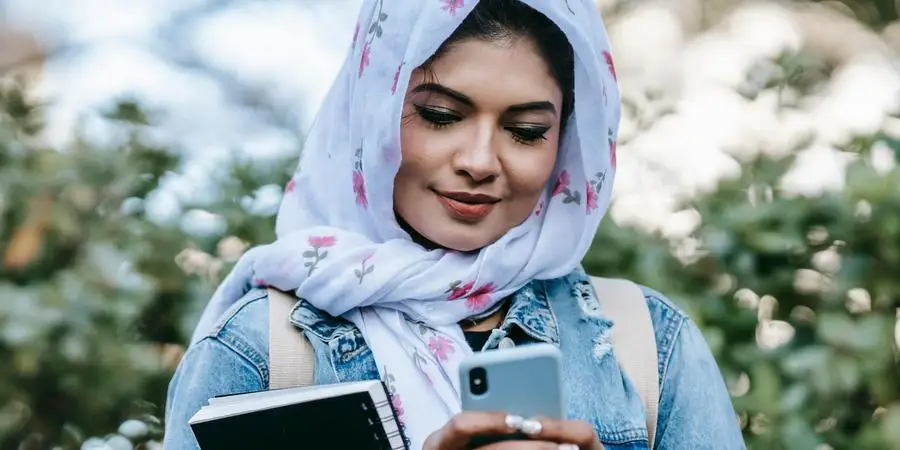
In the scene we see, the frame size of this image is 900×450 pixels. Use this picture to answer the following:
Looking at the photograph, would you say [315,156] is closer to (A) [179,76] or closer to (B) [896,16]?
(A) [179,76]

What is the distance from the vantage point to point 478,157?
1.73 metres

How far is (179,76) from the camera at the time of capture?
14.8ft

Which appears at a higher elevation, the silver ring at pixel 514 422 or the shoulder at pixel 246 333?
the shoulder at pixel 246 333

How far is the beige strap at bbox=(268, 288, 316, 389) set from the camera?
1706 millimetres

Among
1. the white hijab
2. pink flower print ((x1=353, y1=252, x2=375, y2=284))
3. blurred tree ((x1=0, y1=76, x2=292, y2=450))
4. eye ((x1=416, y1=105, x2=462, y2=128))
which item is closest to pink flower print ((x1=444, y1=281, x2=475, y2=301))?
the white hijab

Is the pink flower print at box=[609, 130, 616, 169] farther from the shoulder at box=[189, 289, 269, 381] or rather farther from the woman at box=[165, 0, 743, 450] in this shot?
the shoulder at box=[189, 289, 269, 381]

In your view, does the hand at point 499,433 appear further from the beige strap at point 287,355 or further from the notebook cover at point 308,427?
the beige strap at point 287,355

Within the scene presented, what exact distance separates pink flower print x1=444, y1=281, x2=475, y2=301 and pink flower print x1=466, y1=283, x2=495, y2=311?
15 millimetres

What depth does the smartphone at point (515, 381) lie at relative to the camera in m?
1.41

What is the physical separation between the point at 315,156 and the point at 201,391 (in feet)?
1.41

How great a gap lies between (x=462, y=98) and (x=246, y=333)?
43 cm

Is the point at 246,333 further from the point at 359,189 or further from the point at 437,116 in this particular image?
the point at 437,116

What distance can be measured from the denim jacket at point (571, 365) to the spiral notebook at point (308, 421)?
195mm

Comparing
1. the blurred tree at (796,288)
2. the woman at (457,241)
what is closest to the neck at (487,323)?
the woman at (457,241)
